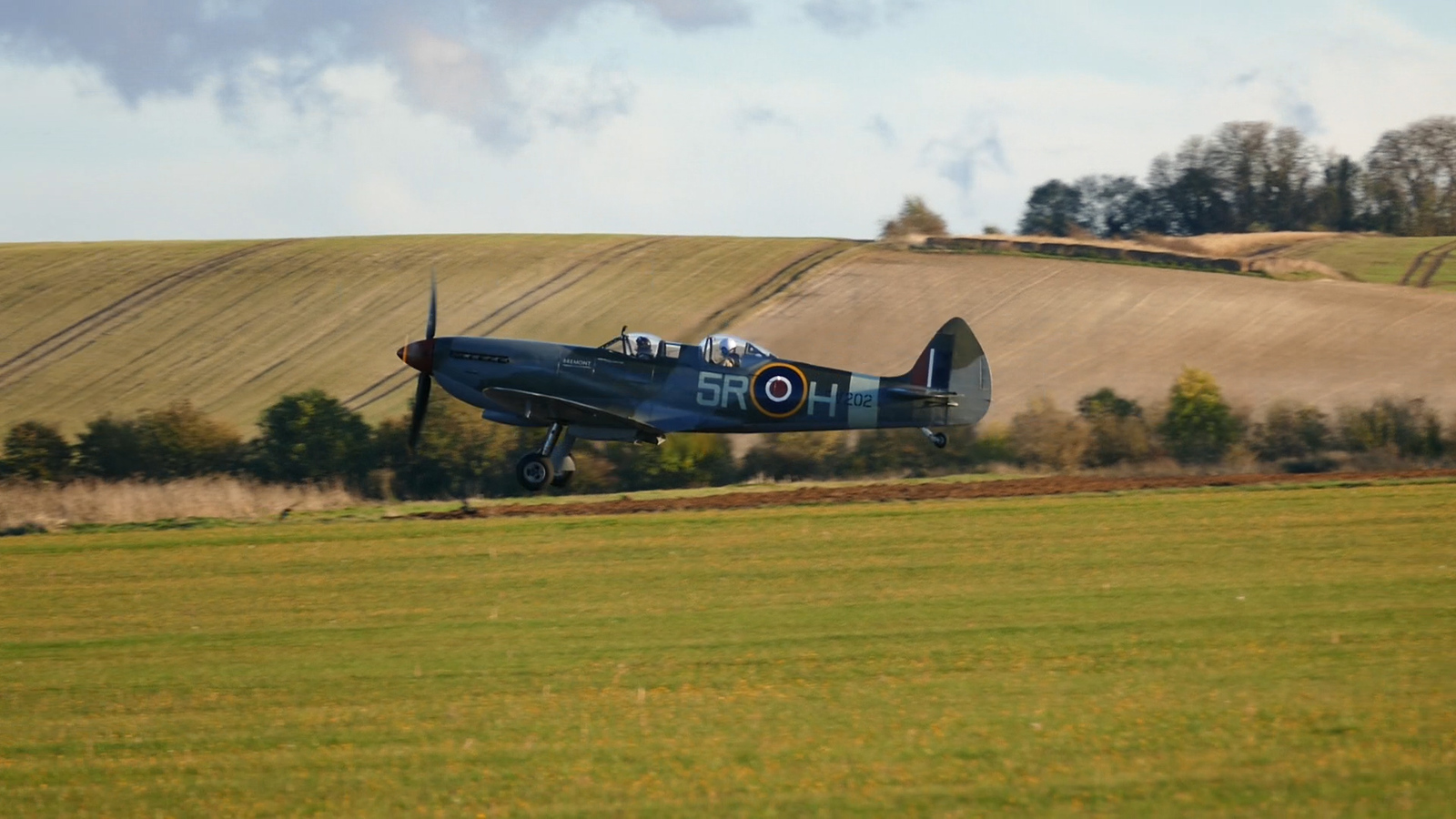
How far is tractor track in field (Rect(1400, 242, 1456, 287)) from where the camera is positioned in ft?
127

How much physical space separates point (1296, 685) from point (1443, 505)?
9073 mm

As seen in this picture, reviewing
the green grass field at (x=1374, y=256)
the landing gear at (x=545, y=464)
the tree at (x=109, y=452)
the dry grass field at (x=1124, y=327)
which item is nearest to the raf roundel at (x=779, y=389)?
the landing gear at (x=545, y=464)

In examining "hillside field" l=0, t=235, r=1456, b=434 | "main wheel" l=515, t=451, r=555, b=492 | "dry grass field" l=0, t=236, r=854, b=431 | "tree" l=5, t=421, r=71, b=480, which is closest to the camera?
"main wheel" l=515, t=451, r=555, b=492

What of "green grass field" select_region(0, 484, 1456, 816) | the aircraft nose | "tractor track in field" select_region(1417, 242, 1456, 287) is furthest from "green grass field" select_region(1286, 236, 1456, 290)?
"green grass field" select_region(0, 484, 1456, 816)

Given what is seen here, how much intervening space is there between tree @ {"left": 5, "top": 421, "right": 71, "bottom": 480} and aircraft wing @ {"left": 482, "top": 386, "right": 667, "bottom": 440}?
794 cm

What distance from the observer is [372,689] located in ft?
29.3

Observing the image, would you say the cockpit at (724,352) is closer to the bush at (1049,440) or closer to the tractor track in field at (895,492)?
the tractor track in field at (895,492)

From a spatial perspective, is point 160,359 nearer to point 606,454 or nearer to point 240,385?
point 240,385

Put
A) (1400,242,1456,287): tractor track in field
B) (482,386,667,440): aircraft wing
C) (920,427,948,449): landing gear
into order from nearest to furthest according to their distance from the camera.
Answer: (482,386,667,440): aircraft wing → (920,427,948,449): landing gear → (1400,242,1456,287): tractor track in field

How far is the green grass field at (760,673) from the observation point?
6758 millimetres

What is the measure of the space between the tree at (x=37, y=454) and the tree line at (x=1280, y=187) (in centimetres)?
4981

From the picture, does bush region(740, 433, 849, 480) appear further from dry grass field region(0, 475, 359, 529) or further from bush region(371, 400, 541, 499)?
dry grass field region(0, 475, 359, 529)

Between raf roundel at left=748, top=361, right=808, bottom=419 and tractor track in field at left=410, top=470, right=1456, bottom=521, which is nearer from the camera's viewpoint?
tractor track in field at left=410, top=470, right=1456, bottom=521

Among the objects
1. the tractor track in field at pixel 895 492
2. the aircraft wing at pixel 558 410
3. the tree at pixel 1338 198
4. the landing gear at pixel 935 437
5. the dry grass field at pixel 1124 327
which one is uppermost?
the tree at pixel 1338 198
